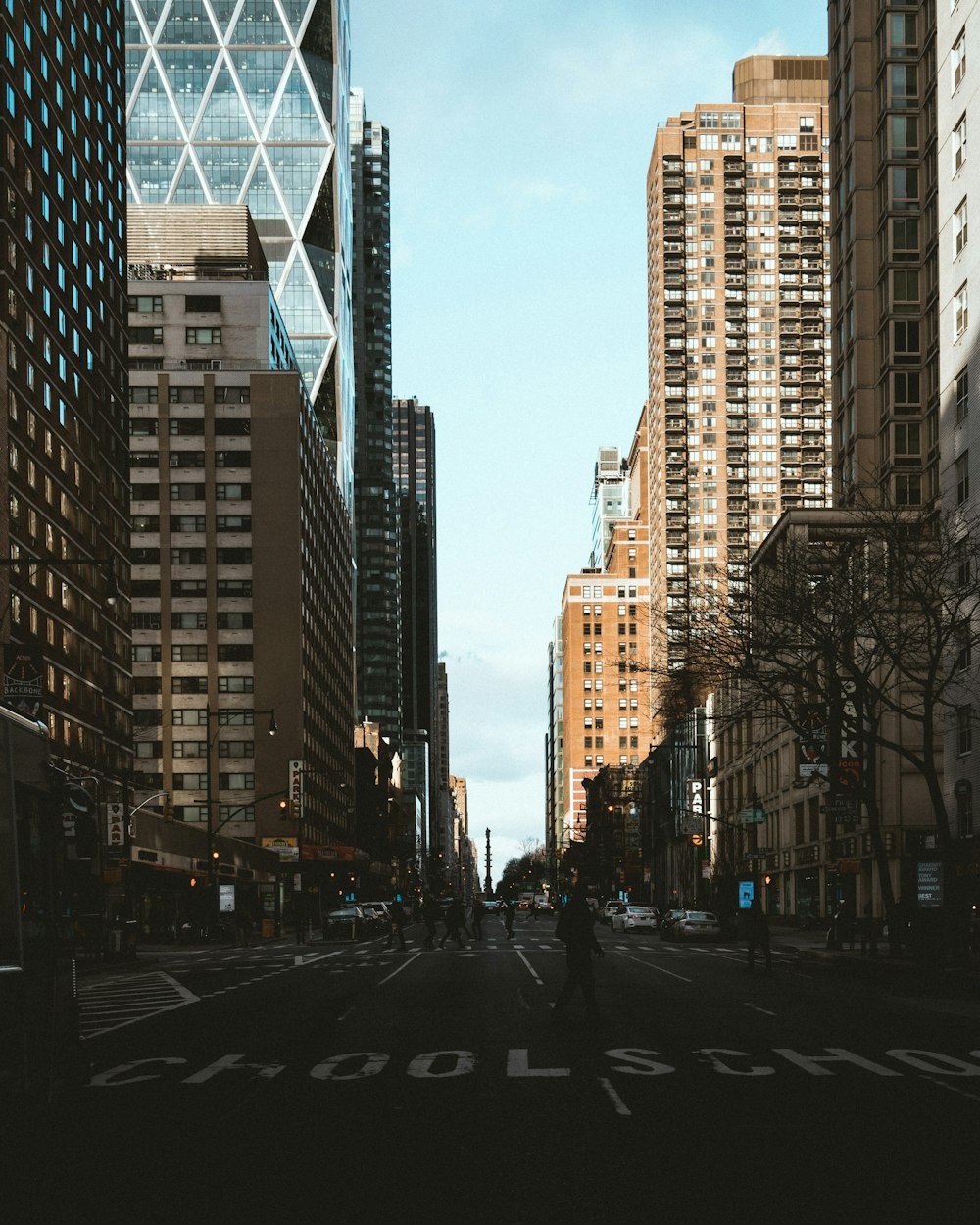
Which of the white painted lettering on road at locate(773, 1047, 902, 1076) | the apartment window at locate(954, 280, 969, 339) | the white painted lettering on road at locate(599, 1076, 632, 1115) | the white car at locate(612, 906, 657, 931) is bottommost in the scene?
the white car at locate(612, 906, 657, 931)

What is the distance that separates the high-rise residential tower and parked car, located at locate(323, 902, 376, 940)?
122m

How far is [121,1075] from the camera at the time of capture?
16.5 metres

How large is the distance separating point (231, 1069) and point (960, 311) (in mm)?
45361

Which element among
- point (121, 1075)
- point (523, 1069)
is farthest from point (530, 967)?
point (121, 1075)

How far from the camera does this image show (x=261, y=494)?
115 m

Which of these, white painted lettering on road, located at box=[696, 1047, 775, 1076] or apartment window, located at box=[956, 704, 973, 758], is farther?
apartment window, located at box=[956, 704, 973, 758]

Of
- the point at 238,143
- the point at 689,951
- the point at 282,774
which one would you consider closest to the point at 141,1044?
Result: the point at 689,951

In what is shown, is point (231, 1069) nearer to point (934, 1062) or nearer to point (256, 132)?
point (934, 1062)

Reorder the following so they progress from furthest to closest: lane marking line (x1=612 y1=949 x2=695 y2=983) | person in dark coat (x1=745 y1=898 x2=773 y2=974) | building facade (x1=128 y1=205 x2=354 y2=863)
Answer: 1. building facade (x1=128 y1=205 x2=354 y2=863)
2. person in dark coat (x1=745 y1=898 x2=773 y2=974)
3. lane marking line (x1=612 y1=949 x2=695 y2=983)

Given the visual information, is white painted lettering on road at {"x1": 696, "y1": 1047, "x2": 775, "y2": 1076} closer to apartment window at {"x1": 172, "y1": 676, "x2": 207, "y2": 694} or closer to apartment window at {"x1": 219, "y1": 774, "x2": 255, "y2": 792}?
apartment window at {"x1": 219, "y1": 774, "x2": 255, "y2": 792}

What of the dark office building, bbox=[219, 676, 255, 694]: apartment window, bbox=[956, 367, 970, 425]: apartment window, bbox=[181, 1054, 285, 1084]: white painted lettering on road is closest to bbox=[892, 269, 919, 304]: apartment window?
bbox=[956, 367, 970, 425]: apartment window

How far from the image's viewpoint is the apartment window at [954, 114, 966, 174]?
177 feet

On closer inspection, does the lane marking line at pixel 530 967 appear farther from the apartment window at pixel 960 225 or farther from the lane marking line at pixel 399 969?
the apartment window at pixel 960 225

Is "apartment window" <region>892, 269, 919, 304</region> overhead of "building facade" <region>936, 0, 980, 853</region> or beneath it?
overhead
